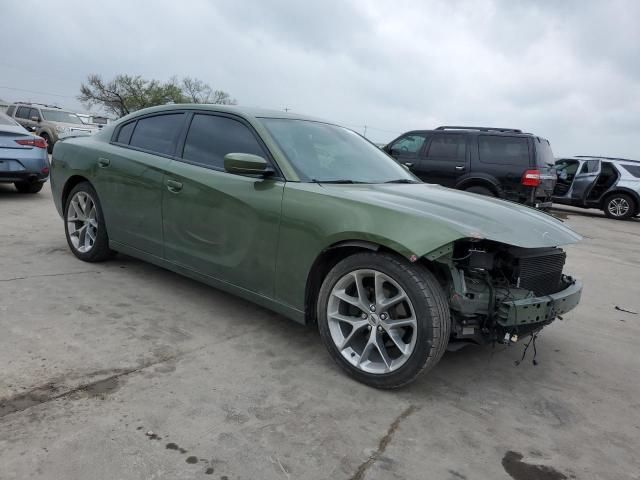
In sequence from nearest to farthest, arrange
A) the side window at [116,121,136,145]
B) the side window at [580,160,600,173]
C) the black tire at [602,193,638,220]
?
the side window at [116,121,136,145] → the black tire at [602,193,638,220] → the side window at [580,160,600,173]

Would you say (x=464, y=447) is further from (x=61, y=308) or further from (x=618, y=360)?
(x=61, y=308)

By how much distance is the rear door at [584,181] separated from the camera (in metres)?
14.4

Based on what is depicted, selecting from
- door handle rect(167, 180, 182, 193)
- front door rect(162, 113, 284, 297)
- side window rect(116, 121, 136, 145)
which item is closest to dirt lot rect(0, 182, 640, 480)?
front door rect(162, 113, 284, 297)

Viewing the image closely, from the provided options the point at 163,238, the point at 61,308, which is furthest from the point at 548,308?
the point at 61,308

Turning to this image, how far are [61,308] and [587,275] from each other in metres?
5.83

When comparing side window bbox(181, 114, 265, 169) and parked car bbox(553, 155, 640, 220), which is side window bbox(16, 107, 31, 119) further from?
side window bbox(181, 114, 265, 169)

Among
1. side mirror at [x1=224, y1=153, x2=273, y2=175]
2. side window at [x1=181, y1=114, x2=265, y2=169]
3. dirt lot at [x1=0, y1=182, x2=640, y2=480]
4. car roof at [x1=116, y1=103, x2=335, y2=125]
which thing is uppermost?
car roof at [x1=116, y1=103, x2=335, y2=125]

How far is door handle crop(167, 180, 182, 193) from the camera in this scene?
12.6 feet

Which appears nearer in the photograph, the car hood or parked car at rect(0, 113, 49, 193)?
the car hood

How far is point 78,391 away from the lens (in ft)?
8.54

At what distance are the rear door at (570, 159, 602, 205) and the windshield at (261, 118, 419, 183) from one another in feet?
39.9

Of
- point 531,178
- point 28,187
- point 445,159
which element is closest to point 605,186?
point 531,178

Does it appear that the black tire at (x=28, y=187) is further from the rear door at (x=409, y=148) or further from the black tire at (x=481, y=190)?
the black tire at (x=481, y=190)

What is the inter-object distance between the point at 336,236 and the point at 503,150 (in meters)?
7.21
